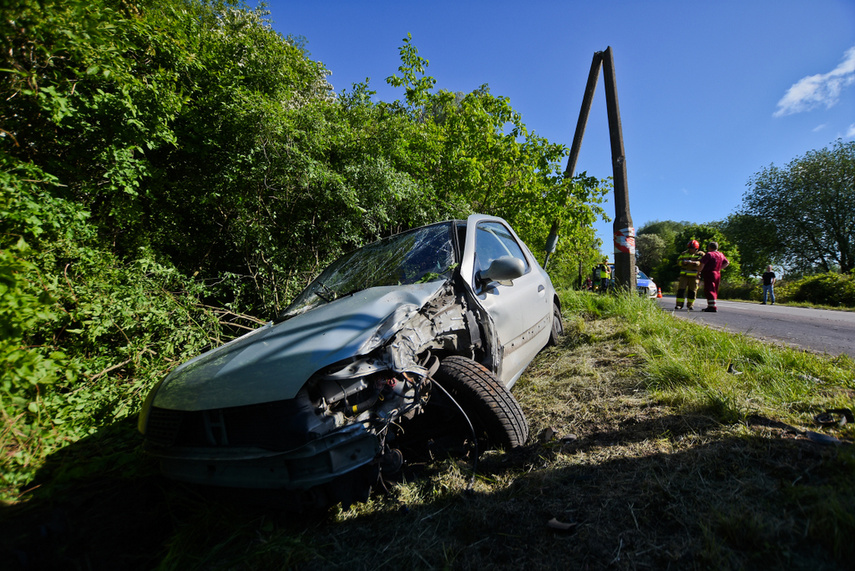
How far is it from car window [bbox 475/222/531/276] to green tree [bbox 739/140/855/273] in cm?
3708

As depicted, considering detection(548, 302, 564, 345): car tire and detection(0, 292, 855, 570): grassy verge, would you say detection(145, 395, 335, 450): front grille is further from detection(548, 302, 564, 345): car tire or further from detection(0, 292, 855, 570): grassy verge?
detection(548, 302, 564, 345): car tire

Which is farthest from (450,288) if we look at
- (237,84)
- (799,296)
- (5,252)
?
(799,296)

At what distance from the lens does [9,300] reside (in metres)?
2.01

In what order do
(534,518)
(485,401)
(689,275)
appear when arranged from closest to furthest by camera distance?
(534,518) → (485,401) → (689,275)

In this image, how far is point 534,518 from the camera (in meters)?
1.61

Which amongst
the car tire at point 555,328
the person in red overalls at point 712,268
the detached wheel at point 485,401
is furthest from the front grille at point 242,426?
the person in red overalls at point 712,268

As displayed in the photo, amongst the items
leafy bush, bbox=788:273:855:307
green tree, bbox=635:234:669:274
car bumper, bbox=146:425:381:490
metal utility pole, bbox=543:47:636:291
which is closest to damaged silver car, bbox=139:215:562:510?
car bumper, bbox=146:425:381:490

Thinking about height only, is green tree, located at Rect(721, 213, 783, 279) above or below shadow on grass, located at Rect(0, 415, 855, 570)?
above

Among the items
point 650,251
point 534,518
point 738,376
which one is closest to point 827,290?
point 738,376

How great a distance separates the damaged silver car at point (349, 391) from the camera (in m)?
1.53

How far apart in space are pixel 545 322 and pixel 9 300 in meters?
3.95

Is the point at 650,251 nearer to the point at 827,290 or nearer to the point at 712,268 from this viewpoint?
the point at 827,290

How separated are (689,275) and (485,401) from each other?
332 inches

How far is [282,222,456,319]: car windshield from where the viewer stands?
8.63 ft
